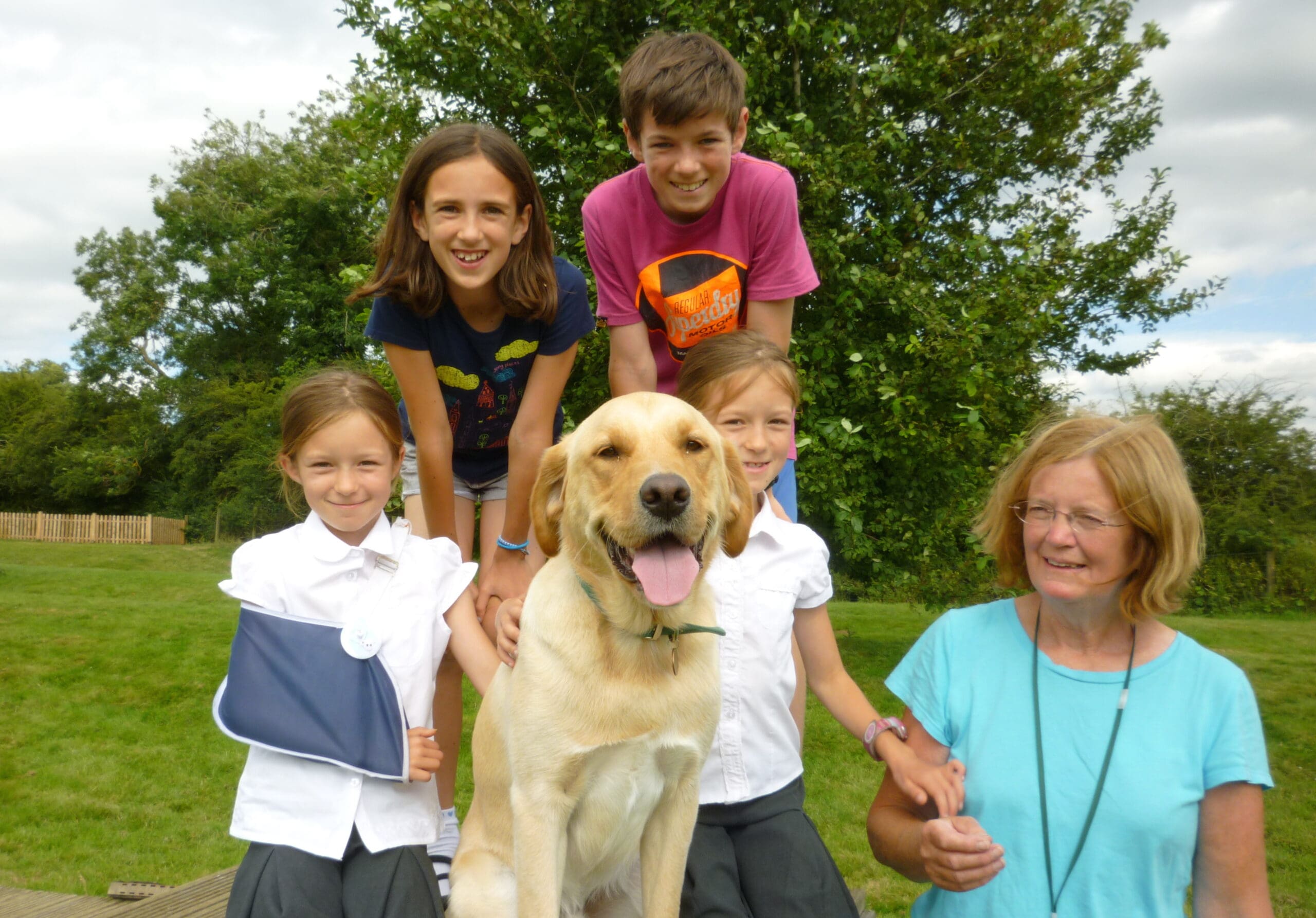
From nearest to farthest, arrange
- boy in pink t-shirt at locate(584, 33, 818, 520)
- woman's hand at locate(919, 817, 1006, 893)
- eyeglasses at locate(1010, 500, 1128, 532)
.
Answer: woman's hand at locate(919, 817, 1006, 893) → eyeglasses at locate(1010, 500, 1128, 532) → boy in pink t-shirt at locate(584, 33, 818, 520)

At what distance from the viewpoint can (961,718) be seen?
95.0 inches

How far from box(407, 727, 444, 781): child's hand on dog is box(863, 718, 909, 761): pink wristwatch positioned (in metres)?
1.17

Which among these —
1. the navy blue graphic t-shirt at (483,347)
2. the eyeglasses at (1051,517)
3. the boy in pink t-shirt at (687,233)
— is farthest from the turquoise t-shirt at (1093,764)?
the navy blue graphic t-shirt at (483,347)

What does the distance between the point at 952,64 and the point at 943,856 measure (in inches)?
313

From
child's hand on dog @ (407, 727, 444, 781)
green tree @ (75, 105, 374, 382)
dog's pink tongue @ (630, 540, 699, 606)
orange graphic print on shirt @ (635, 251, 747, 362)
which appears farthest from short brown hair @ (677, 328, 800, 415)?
green tree @ (75, 105, 374, 382)

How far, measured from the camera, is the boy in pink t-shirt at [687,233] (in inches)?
135

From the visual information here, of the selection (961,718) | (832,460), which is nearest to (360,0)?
(832,460)

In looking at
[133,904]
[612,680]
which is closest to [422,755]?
[612,680]

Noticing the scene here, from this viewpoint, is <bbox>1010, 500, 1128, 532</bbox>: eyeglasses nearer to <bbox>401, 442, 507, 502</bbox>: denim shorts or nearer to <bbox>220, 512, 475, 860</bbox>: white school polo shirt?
<bbox>220, 512, 475, 860</bbox>: white school polo shirt

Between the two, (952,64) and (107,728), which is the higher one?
(952,64)

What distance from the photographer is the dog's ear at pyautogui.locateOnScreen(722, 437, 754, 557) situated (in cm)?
243

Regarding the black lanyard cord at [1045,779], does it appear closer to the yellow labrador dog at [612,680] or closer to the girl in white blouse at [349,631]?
the yellow labrador dog at [612,680]

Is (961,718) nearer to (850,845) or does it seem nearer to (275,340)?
(850,845)

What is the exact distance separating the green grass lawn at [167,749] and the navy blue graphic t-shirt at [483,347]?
3736 millimetres
